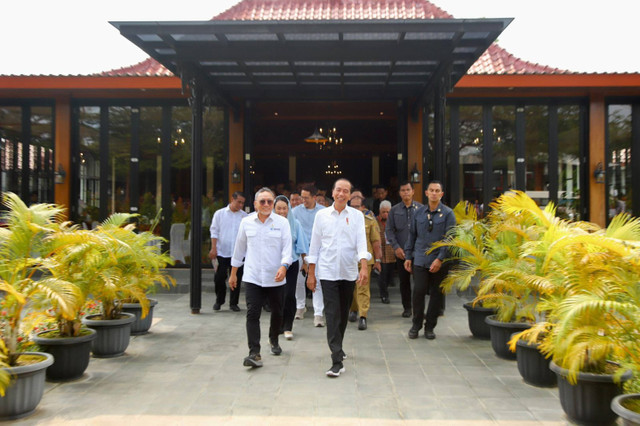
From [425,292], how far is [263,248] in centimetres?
231

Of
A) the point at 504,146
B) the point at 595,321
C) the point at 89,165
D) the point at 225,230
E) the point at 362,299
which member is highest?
the point at 504,146

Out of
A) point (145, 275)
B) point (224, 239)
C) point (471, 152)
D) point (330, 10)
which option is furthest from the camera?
point (330, 10)

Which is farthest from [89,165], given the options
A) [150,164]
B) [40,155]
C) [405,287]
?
[405,287]

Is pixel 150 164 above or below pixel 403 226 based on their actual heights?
above

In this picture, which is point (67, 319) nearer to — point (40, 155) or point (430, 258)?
point (430, 258)

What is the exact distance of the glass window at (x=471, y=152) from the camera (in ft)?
38.3

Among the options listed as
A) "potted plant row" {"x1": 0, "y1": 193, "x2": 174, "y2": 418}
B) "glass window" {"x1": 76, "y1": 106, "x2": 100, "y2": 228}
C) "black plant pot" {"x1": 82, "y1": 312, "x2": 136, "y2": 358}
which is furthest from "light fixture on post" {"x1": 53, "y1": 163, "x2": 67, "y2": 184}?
"black plant pot" {"x1": 82, "y1": 312, "x2": 136, "y2": 358}

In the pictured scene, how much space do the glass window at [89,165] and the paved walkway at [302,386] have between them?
5737 mm

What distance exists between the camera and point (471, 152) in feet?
38.4

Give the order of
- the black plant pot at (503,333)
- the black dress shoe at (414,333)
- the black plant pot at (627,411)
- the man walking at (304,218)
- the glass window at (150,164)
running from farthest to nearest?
the glass window at (150,164) < the man walking at (304,218) < the black dress shoe at (414,333) < the black plant pot at (503,333) < the black plant pot at (627,411)

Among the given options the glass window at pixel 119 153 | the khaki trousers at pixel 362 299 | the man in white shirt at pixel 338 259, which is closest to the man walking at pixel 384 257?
the khaki trousers at pixel 362 299

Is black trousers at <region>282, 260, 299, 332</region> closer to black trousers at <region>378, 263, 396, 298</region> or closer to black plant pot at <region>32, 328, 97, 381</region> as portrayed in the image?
black plant pot at <region>32, 328, 97, 381</region>

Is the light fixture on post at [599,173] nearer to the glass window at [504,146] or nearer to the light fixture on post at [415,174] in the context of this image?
the glass window at [504,146]

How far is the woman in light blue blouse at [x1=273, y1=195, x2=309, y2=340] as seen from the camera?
22.9ft
